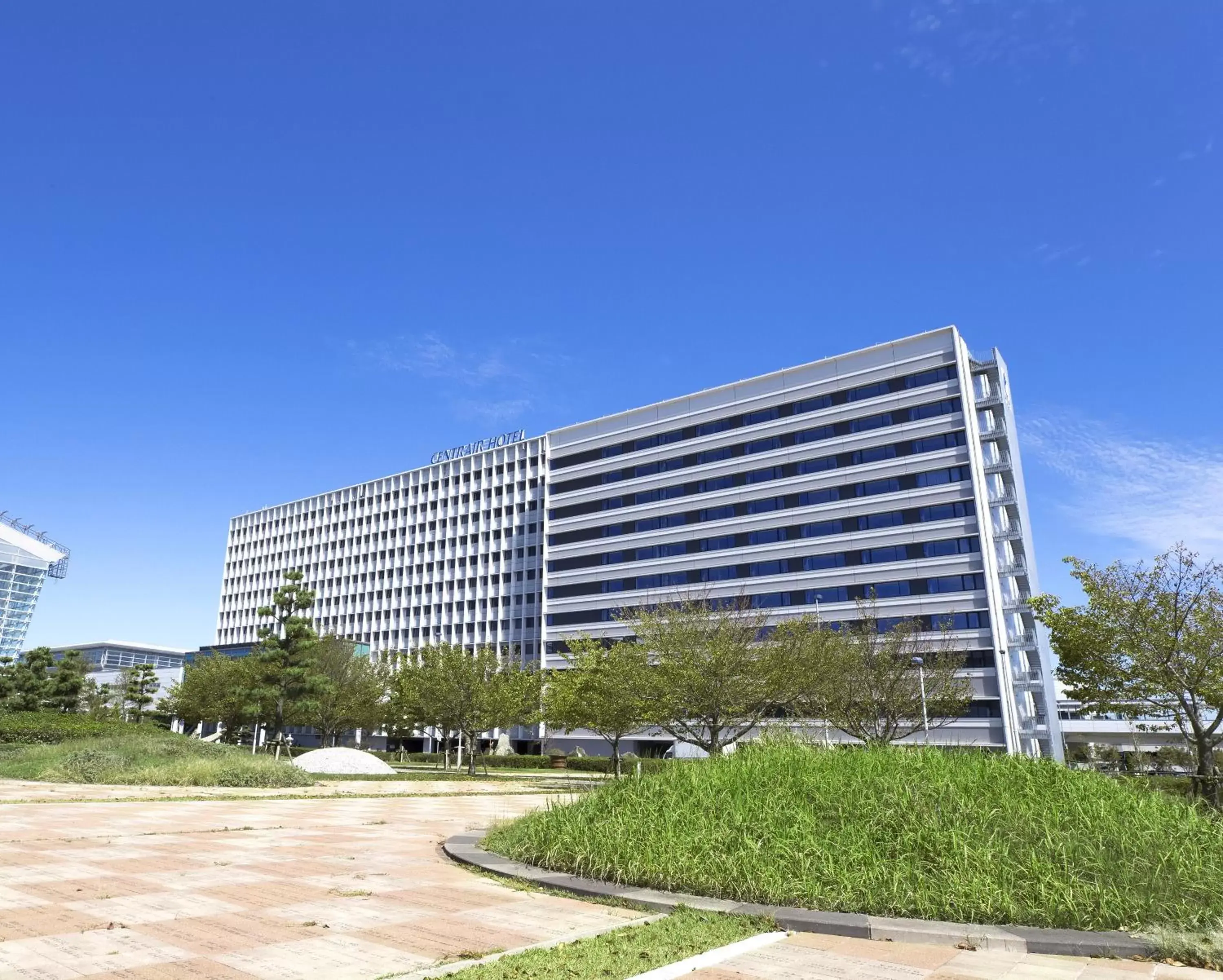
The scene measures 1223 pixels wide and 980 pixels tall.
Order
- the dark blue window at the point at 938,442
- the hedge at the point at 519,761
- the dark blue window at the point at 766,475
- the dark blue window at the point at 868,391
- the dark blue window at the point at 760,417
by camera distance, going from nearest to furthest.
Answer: the hedge at the point at 519,761 → the dark blue window at the point at 938,442 → the dark blue window at the point at 868,391 → the dark blue window at the point at 766,475 → the dark blue window at the point at 760,417

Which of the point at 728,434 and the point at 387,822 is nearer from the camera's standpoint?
the point at 387,822

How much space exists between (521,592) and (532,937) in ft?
282

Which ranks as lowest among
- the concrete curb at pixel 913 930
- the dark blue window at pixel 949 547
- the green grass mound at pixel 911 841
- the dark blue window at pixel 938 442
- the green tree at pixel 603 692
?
the concrete curb at pixel 913 930

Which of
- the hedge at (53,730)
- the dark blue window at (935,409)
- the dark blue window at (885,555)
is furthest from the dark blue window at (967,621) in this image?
the hedge at (53,730)

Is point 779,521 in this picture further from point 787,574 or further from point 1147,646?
point 1147,646

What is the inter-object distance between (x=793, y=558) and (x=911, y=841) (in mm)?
60760

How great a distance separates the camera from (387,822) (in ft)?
56.5

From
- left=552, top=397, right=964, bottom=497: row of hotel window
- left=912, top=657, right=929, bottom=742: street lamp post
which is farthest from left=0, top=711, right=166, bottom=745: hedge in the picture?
left=552, top=397, right=964, bottom=497: row of hotel window

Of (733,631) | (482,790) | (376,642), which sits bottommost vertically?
(482,790)

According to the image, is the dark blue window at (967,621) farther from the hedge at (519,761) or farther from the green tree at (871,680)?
the hedge at (519,761)

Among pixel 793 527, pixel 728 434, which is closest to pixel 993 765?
pixel 793 527

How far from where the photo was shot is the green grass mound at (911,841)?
7.42 m

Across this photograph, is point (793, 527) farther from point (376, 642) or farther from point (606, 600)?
point (376, 642)

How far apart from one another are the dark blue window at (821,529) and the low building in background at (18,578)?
449ft
